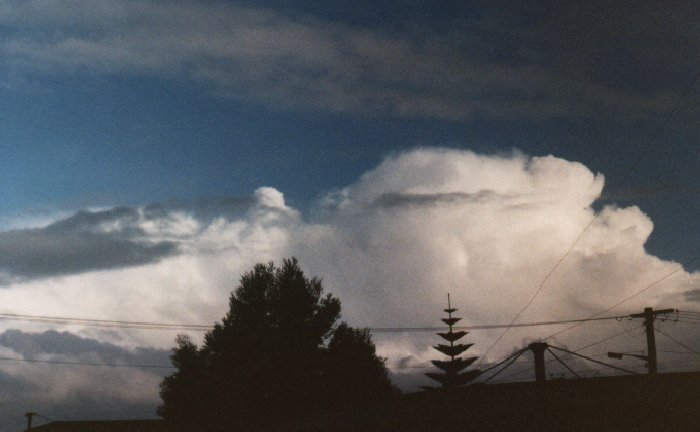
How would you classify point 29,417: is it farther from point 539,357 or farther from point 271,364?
point 539,357

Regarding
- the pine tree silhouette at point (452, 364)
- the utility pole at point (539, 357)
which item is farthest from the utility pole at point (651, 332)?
the pine tree silhouette at point (452, 364)

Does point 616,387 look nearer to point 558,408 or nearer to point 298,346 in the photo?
point 558,408

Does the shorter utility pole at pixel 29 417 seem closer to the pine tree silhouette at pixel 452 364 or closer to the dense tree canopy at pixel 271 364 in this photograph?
the dense tree canopy at pixel 271 364

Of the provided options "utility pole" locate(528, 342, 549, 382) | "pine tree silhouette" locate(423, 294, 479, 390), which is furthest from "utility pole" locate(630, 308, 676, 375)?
"pine tree silhouette" locate(423, 294, 479, 390)

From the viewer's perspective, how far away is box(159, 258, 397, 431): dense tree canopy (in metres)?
50.7

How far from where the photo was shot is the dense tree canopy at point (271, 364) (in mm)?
50656

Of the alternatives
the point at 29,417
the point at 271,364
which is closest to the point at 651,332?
the point at 271,364

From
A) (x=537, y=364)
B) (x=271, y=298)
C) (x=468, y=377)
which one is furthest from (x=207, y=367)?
(x=468, y=377)

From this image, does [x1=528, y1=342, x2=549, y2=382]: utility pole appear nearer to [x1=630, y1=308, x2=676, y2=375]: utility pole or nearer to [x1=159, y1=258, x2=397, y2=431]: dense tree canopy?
[x1=630, y1=308, x2=676, y2=375]: utility pole

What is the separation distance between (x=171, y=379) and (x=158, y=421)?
10.3 meters

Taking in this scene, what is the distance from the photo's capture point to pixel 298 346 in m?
53.0

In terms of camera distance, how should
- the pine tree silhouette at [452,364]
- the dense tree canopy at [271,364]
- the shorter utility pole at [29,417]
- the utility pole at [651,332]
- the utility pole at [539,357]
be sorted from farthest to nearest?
1. the pine tree silhouette at [452,364]
2. the shorter utility pole at [29,417]
3. the dense tree canopy at [271,364]
4. the utility pole at [651,332]
5. the utility pole at [539,357]

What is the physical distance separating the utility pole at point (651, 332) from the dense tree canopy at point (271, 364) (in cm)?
2124

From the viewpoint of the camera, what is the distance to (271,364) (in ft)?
169
